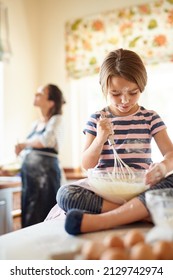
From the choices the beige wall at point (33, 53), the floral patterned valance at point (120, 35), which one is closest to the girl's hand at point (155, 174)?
the floral patterned valance at point (120, 35)

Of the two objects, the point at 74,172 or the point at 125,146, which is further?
the point at 74,172

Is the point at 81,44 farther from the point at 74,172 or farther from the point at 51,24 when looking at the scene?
the point at 74,172

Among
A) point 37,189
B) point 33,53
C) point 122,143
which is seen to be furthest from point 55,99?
point 122,143

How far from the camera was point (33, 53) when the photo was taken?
9.76 ft

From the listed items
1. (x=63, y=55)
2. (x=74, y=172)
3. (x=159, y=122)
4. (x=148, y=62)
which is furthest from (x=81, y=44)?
(x=159, y=122)

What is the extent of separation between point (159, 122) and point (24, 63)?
1854 mm

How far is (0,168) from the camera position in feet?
7.21

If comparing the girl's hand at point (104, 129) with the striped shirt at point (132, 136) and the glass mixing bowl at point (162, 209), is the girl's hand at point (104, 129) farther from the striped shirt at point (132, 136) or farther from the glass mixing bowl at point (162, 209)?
the glass mixing bowl at point (162, 209)

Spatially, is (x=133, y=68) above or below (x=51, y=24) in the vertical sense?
below

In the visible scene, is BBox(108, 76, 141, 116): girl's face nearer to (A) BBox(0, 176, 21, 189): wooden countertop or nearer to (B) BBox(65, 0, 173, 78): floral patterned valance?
(A) BBox(0, 176, 21, 189): wooden countertop

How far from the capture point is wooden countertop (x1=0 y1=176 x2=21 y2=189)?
1.91 metres

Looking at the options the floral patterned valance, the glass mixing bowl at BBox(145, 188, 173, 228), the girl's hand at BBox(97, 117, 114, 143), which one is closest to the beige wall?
the floral patterned valance

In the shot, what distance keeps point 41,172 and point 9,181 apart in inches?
7.5

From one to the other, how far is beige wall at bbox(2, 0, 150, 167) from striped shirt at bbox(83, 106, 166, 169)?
4.99 feet
